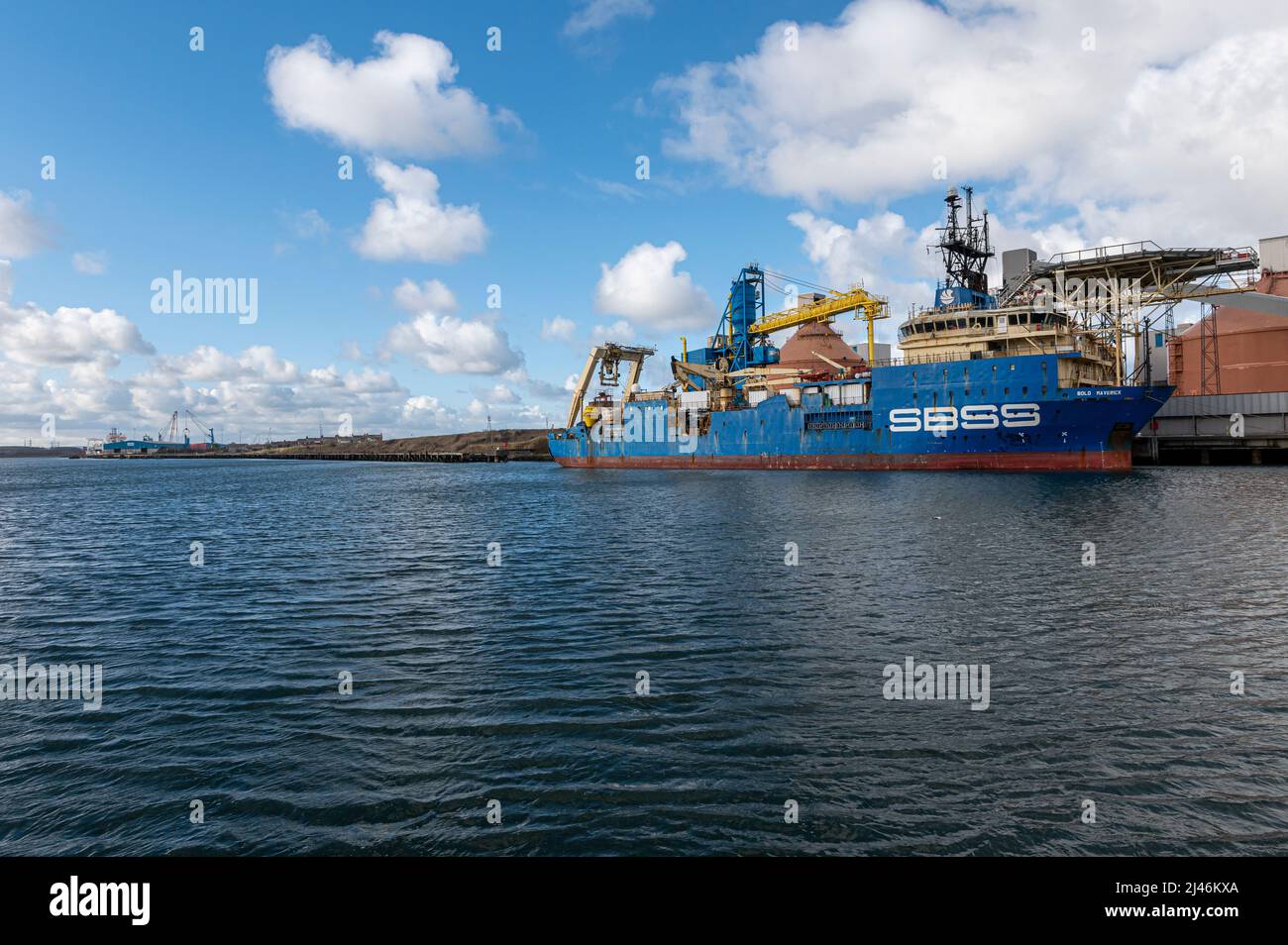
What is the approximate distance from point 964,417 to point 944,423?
1.74 m

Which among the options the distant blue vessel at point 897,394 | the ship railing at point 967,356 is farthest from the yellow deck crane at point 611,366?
the ship railing at point 967,356

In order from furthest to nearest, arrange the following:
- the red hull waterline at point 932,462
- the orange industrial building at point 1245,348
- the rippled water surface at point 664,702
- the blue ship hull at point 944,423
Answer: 1. the orange industrial building at point 1245,348
2. the red hull waterline at point 932,462
3. the blue ship hull at point 944,423
4. the rippled water surface at point 664,702

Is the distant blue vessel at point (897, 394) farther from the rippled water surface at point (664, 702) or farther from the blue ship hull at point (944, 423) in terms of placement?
the rippled water surface at point (664, 702)

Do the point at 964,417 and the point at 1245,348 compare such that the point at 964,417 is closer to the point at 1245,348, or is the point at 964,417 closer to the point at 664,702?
the point at 1245,348

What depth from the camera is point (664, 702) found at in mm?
10195

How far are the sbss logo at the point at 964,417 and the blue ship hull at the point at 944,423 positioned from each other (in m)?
0.08

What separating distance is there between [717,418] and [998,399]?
98.5 feet

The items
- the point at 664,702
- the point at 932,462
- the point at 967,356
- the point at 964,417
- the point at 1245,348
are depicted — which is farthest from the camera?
the point at 1245,348

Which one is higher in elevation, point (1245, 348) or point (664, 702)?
point (1245, 348)

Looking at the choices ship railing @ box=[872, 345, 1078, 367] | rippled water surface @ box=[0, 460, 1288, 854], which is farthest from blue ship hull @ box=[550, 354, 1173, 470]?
rippled water surface @ box=[0, 460, 1288, 854]

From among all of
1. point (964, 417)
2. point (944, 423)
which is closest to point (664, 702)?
point (964, 417)

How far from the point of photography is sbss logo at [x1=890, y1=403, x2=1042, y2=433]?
51.6 meters

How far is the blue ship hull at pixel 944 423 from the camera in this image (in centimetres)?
5009
